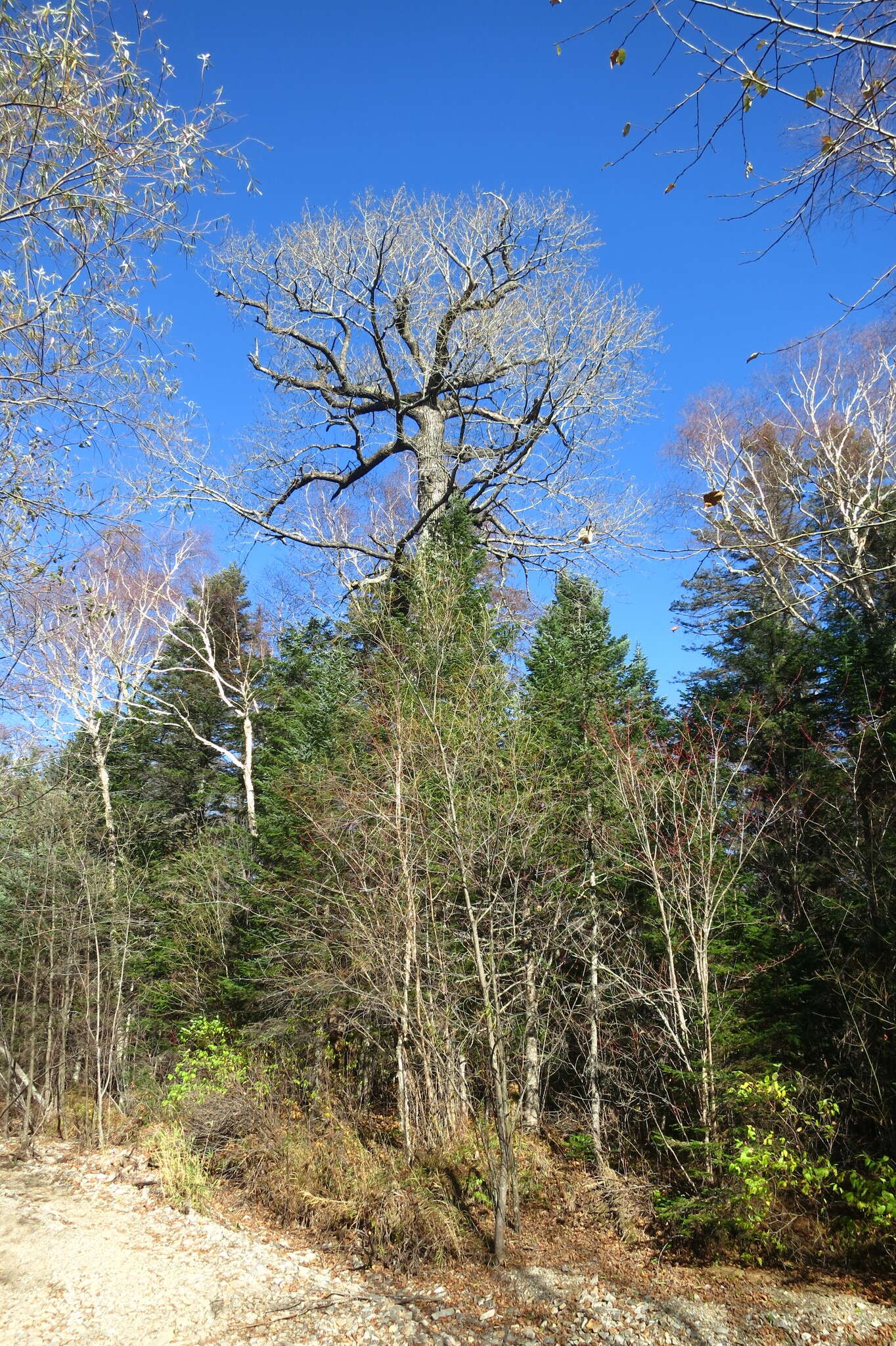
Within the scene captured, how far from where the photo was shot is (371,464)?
14.1 m

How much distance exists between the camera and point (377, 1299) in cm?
559

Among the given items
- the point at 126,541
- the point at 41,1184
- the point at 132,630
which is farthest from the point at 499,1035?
the point at 132,630

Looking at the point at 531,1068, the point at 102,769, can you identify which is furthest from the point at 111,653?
the point at 531,1068

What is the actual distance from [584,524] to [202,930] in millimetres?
9578

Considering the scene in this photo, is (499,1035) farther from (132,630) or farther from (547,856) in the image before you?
(132,630)

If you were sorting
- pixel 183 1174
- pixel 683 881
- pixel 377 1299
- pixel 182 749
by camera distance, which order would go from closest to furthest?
pixel 377 1299 < pixel 683 881 < pixel 183 1174 < pixel 182 749

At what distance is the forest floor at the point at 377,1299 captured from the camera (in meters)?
5.14

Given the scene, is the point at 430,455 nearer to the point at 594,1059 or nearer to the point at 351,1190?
the point at 594,1059

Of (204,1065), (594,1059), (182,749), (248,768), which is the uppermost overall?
(182,749)

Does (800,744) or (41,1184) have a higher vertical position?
(800,744)

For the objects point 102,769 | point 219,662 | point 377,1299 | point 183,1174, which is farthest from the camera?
point 219,662

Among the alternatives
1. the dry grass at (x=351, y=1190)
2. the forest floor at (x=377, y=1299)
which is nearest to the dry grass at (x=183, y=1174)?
the dry grass at (x=351, y=1190)

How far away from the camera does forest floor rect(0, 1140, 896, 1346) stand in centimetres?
514

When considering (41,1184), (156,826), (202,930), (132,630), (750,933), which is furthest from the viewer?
(132,630)
